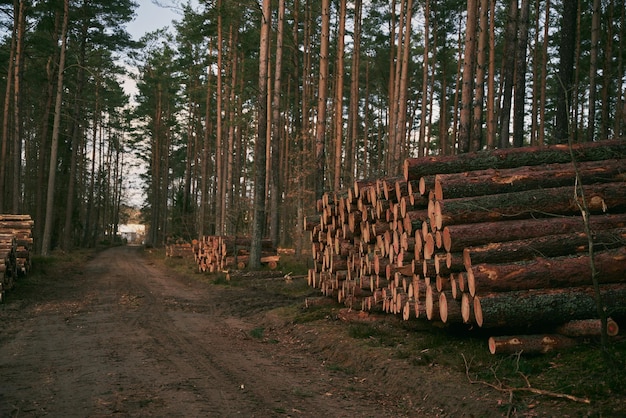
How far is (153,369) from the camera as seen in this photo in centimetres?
738

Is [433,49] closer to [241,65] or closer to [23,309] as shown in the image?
[241,65]

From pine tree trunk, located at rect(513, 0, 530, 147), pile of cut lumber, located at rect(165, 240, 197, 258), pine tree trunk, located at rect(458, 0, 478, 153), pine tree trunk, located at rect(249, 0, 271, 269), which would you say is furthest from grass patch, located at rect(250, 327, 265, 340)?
pile of cut lumber, located at rect(165, 240, 197, 258)

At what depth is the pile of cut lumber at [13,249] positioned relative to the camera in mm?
14523

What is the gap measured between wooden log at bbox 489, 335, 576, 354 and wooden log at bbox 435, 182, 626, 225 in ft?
5.65

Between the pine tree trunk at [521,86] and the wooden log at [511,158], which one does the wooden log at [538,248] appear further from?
the pine tree trunk at [521,86]

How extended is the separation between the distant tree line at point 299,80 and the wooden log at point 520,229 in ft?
22.3

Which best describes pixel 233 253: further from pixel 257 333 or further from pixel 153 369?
pixel 153 369

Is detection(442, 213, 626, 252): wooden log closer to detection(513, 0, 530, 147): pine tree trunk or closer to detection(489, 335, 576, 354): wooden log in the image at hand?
detection(489, 335, 576, 354): wooden log

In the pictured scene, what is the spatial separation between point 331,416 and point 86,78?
3410cm

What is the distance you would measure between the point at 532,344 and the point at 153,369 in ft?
15.6

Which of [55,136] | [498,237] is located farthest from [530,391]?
[55,136]

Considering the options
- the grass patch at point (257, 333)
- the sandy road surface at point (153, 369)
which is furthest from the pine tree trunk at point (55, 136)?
the grass patch at point (257, 333)

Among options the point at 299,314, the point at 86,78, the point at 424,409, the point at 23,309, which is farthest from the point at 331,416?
the point at 86,78

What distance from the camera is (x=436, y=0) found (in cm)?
2836
